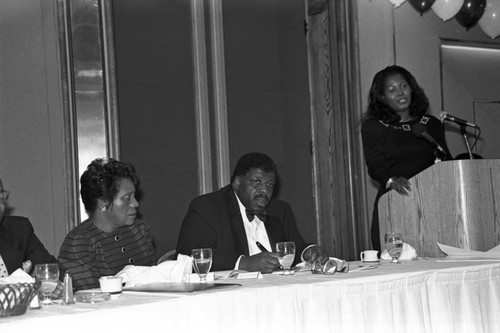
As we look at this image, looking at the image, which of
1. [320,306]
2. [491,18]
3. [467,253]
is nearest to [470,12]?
[491,18]

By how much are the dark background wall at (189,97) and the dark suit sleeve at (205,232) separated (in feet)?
6.03

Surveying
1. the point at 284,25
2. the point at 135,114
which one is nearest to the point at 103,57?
the point at 135,114

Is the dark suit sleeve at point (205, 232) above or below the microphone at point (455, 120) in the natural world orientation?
below

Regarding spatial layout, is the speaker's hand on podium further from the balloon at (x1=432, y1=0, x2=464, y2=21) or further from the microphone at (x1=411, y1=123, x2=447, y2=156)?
the balloon at (x1=432, y1=0, x2=464, y2=21)

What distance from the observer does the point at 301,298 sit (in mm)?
2461

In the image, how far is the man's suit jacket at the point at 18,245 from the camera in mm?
3154

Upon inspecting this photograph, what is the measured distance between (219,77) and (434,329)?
338 cm

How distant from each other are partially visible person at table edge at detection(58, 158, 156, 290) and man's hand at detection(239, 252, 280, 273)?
0.56 m

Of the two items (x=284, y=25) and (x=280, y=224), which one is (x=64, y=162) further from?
(x=284, y=25)

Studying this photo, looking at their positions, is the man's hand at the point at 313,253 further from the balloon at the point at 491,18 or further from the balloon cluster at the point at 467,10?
the balloon at the point at 491,18

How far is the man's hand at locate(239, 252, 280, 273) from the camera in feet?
9.95

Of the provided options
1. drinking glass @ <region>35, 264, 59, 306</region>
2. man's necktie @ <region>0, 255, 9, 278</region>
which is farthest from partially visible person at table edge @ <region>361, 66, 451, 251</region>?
drinking glass @ <region>35, 264, 59, 306</region>

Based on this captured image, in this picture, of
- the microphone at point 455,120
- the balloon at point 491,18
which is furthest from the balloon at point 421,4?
the microphone at point 455,120

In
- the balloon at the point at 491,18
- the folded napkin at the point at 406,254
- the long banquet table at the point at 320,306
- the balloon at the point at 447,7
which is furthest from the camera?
the balloon at the point at 491,18
